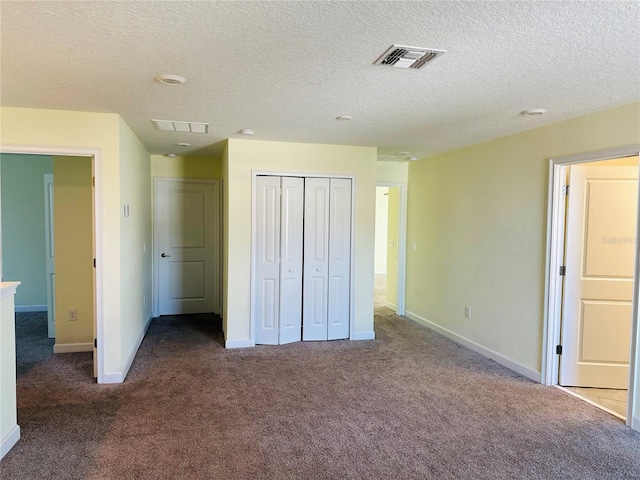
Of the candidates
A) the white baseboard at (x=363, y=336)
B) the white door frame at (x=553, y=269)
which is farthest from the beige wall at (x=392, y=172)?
the white door frame at (x=553, y=269)

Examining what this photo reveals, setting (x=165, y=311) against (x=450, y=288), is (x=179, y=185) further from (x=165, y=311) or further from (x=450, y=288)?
(x=450, y=288)

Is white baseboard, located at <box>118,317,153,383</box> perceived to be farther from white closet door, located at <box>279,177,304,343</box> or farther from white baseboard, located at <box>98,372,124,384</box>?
white closet door, located at <box>279,177,304,343</box>

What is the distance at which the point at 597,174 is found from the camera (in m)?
3.59

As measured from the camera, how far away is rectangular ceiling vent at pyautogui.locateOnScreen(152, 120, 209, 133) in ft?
12.5

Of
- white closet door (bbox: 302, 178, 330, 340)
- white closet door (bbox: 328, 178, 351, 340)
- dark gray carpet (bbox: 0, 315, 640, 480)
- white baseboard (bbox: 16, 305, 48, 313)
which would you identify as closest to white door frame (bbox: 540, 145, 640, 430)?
dark gray carpet (bbox: 0, 315, 640, 480)

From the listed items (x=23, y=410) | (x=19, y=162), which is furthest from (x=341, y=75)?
(x=19, y=162)

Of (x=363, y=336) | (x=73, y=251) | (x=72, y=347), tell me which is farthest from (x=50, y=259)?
(x=363, y=336)

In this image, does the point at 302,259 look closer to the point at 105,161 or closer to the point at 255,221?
the point at 255,221

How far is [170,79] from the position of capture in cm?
258

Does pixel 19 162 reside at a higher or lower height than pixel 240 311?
higher

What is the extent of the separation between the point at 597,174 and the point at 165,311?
5691mm

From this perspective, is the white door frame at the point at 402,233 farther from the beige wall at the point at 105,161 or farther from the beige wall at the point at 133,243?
the beige wall at the point at 105,161

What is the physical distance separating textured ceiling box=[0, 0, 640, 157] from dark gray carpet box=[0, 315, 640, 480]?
2326mm

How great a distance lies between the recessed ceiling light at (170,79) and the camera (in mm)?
2547
